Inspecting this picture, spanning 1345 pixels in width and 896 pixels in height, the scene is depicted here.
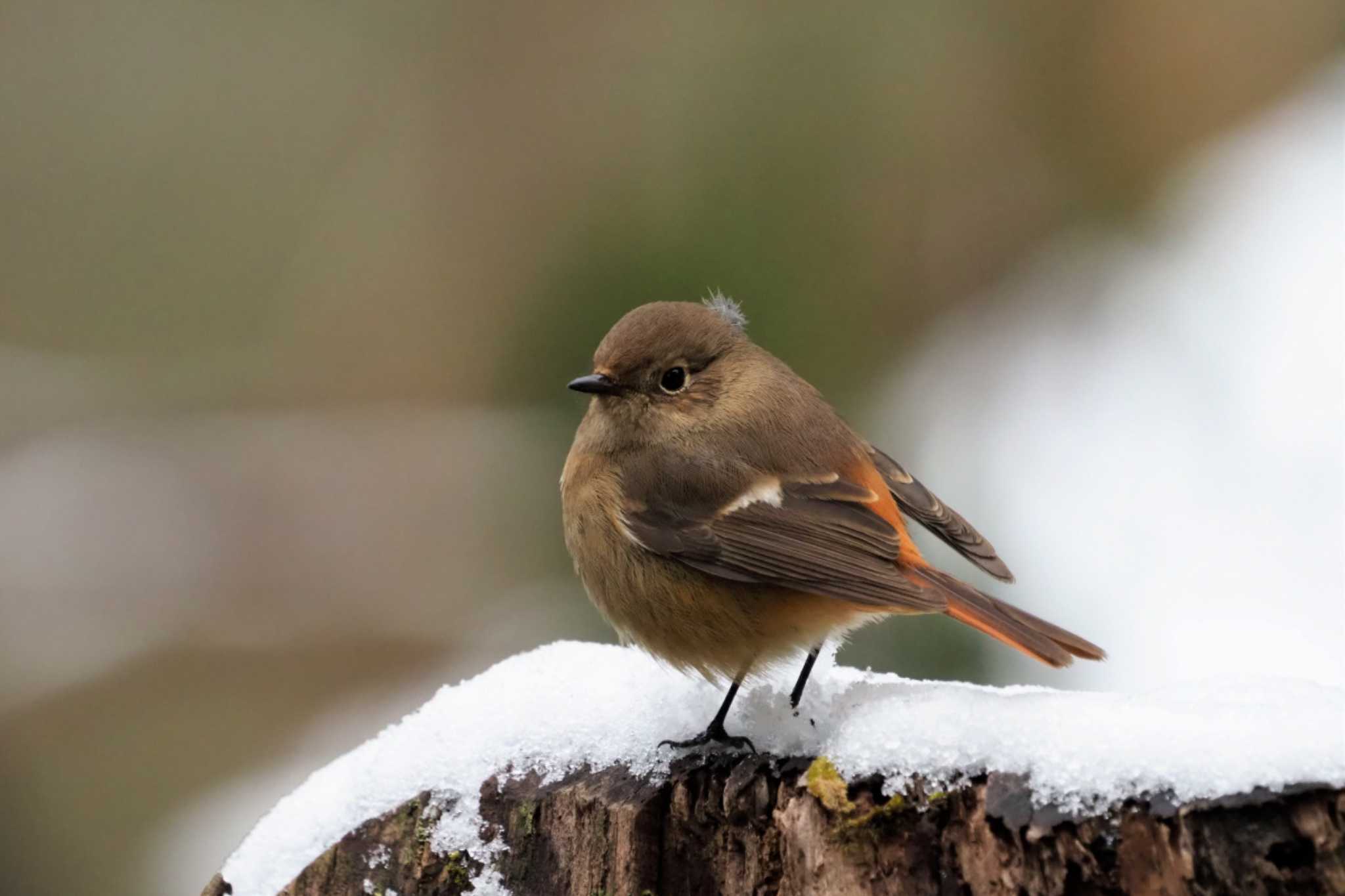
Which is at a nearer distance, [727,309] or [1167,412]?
[727,309]

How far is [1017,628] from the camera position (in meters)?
2.76

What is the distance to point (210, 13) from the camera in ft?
23.2

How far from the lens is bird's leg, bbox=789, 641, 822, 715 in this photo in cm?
276

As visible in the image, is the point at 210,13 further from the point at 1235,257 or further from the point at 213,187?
the point at 1235,257

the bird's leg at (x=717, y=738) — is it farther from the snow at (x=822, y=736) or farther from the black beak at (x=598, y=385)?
the black beak at (x=598, y=385)

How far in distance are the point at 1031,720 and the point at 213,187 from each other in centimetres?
620

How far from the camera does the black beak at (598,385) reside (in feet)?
11.3

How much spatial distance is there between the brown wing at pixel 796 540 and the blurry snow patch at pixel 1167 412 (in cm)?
172

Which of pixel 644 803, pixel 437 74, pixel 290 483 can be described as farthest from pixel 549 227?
pixel 644 803

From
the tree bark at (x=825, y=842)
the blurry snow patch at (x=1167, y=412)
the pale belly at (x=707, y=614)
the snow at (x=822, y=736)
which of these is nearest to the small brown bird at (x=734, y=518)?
the pale belly at (x=707, y=614)

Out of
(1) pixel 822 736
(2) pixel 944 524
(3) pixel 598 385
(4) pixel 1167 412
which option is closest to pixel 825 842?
(1) pixel 822 736

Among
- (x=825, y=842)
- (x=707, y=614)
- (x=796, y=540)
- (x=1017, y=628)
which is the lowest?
(x=825, y=842)

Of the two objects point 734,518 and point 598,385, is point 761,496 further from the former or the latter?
point 598,385

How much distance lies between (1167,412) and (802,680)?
10.9 feet
